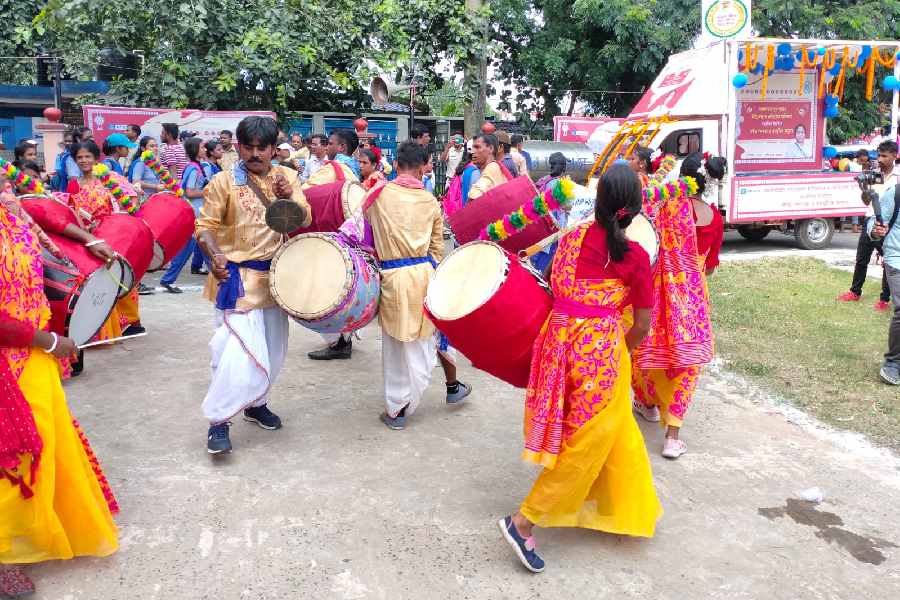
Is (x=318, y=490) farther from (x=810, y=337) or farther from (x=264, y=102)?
(x=264, y=102)

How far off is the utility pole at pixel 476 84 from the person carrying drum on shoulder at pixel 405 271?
38.9ft

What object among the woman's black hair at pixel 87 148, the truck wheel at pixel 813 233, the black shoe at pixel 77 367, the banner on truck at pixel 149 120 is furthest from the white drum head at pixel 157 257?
the truck wheel at pixel 813 233

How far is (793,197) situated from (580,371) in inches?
401

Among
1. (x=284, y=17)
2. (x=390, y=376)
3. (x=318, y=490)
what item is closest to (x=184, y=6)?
(x=284, y=17)

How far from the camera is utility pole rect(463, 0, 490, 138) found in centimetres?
1619

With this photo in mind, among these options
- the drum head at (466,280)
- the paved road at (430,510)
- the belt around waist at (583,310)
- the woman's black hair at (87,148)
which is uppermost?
the woman's black hair at (87,148)

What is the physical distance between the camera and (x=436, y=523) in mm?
3484

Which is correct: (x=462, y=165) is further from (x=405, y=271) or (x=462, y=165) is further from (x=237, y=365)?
(x=237, y=365)

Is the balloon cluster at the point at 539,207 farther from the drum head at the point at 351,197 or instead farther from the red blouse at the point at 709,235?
the drum head at the point at 351,197

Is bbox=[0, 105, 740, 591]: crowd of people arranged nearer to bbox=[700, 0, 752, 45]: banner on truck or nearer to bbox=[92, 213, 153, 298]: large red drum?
bbox=[92, 213, 153, 298]: large red drum

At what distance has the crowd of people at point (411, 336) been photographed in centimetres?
287

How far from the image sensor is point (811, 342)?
6.68 meters

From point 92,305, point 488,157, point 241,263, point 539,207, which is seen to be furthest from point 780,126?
point 92,305

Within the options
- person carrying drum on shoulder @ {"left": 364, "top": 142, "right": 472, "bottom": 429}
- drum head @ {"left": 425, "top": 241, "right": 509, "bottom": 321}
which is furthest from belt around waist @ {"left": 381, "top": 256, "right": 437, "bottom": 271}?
drum head @ {"left": 425, "top": 241, "right": 509, "bottom": 321}
